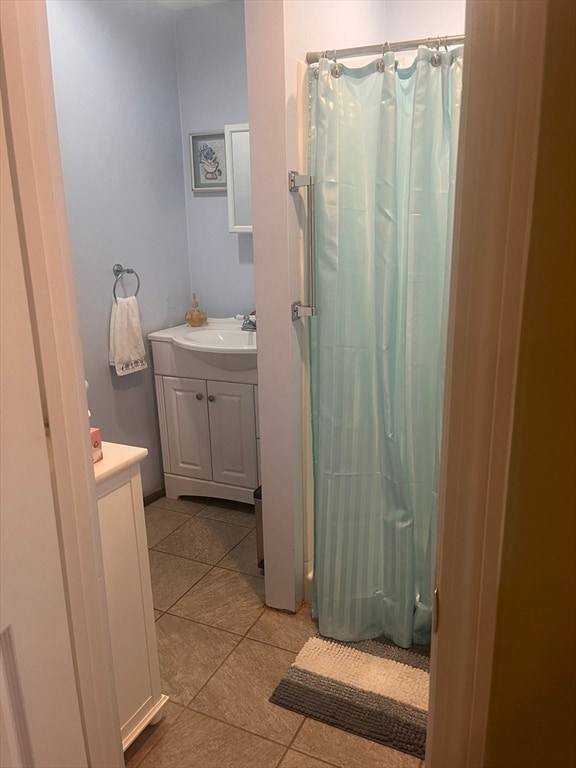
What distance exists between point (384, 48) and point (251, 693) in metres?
2.03

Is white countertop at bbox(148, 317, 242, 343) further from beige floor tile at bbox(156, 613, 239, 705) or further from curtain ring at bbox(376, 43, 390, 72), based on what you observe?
curtain ring at bbox(376, 43, 390, 72)

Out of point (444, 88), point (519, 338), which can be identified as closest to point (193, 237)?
point (444, 88)

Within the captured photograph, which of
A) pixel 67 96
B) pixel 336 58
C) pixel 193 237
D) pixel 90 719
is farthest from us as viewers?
pixel 193 237

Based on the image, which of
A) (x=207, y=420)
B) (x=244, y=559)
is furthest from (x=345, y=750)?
(x=207, y=420)

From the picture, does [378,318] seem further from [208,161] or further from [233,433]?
[208,161]

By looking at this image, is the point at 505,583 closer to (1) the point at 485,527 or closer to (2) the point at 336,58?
(1) the point at 485,527

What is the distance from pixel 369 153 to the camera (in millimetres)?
1857

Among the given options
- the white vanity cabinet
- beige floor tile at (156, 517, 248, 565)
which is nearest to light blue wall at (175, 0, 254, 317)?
the white vanity cabinet

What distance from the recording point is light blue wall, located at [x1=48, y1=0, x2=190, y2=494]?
2592mm

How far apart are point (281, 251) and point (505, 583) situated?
148cm

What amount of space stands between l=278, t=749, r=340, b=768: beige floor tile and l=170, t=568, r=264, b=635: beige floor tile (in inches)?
21.6

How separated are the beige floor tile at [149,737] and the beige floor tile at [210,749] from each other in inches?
0.7

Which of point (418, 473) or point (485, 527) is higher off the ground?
point (485, 527)

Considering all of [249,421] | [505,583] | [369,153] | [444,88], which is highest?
[444,88]
